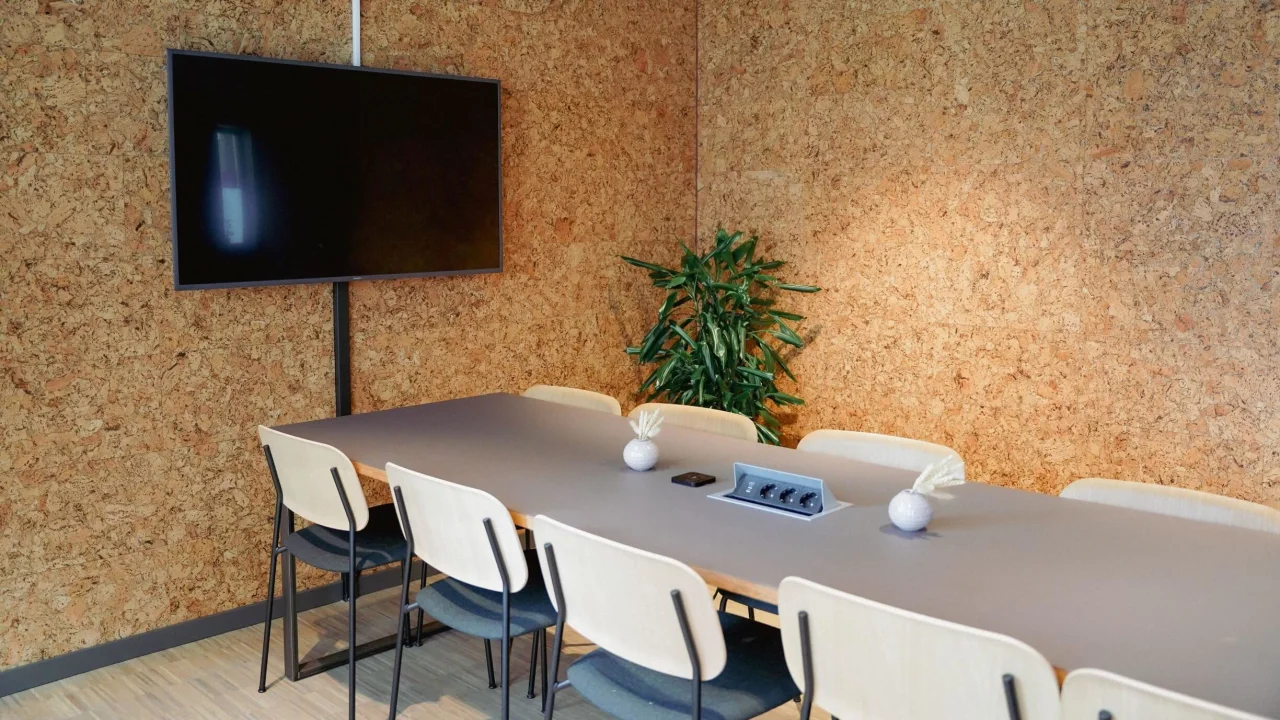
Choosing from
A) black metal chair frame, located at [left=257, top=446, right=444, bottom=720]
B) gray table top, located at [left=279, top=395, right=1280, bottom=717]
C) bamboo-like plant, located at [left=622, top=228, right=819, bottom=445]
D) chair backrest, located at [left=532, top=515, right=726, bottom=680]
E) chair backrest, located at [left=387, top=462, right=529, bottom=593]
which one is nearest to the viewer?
gray table top, located at [left=279, top=395, right=1280, bottom=717]

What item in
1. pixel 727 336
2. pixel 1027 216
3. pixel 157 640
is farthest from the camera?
pixel 727 336

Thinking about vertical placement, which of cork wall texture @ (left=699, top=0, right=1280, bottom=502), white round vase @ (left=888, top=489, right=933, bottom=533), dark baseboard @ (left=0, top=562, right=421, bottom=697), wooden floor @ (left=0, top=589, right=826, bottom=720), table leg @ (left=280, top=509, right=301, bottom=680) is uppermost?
cork wall texture @ (left=699, top=0, right=1280, bottom=502)

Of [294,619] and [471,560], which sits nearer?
[471,560]

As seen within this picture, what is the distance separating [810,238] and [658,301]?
0.86 metres

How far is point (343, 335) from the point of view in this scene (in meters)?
4.12

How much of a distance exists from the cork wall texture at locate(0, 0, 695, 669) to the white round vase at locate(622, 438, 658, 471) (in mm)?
1728

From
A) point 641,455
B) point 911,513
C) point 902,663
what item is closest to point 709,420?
point 641,455

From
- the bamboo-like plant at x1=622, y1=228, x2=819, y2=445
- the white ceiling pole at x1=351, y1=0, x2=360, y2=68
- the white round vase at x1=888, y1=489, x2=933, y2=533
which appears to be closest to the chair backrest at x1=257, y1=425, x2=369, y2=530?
the white round vase at x1=888, y1=489, x2=933, y2=533

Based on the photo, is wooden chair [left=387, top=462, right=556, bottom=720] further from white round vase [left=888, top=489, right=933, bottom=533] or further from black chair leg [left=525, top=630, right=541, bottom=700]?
white round vase [left=888, top=489, right=933, bottom=533]

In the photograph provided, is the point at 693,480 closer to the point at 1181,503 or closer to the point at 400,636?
the point at 400,636

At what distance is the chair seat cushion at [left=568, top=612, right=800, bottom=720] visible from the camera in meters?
2.22

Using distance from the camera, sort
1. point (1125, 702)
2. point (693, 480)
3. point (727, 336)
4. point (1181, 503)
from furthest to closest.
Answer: point (727, 336)
point (693, 480)
point (1181, 503)
point (1125, 702)

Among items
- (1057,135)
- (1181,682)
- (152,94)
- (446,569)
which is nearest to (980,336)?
(1057,135)

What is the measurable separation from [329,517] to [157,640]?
1.18 m
